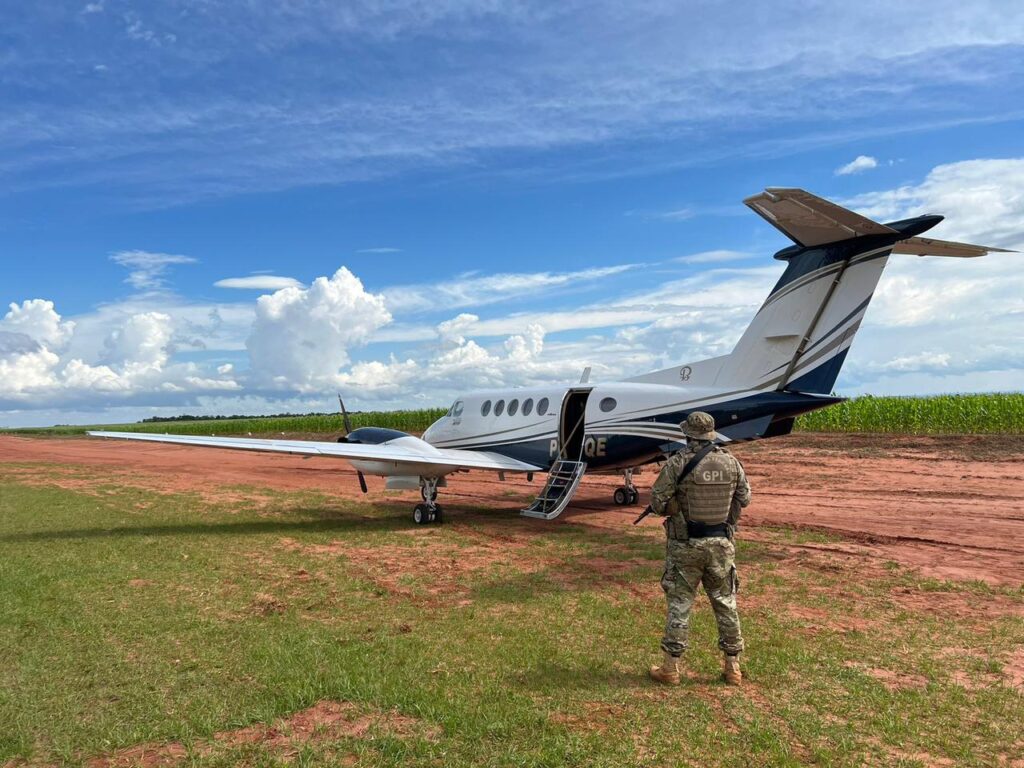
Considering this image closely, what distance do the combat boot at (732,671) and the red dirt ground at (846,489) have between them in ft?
18.4

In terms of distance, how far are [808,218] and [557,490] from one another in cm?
770

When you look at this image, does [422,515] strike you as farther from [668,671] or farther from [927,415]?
[927,415]

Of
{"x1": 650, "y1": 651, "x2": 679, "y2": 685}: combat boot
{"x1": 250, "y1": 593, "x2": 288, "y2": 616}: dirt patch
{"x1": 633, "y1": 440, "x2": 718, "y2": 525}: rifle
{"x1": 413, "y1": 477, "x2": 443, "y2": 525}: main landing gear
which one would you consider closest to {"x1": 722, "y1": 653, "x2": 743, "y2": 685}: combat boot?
{"x1": 650, "y1": 651, "x2": 679, "y2": 685}: combat boot

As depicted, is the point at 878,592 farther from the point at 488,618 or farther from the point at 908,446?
the point at 908,446

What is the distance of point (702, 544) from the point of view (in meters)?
6.22

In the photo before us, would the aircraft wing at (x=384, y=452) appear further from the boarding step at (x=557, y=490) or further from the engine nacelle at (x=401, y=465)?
the boarding step at (x=557, y=490)

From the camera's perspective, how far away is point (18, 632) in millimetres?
7906

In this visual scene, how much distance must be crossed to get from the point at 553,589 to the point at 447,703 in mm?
4099

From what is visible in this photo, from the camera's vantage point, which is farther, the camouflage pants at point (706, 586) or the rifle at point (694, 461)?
the rifle at point (694, 461)

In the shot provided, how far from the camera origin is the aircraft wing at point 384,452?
583 inches

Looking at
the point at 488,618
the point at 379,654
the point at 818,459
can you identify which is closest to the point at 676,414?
the point at 488,618

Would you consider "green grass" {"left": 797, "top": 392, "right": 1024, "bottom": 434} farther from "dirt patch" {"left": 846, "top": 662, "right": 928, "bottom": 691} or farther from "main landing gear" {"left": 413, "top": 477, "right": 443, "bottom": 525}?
"dirt patch" {"left": 846, "top": 662, "right": 928, "bottom": 691}

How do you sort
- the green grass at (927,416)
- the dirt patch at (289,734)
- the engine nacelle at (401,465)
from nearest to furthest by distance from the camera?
the dirt patch at (289,734) → the engine nacelle at (401,465) → the green grass at (927,416)

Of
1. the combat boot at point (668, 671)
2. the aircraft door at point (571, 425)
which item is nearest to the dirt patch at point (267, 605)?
the combat boot at point (668, 671)
